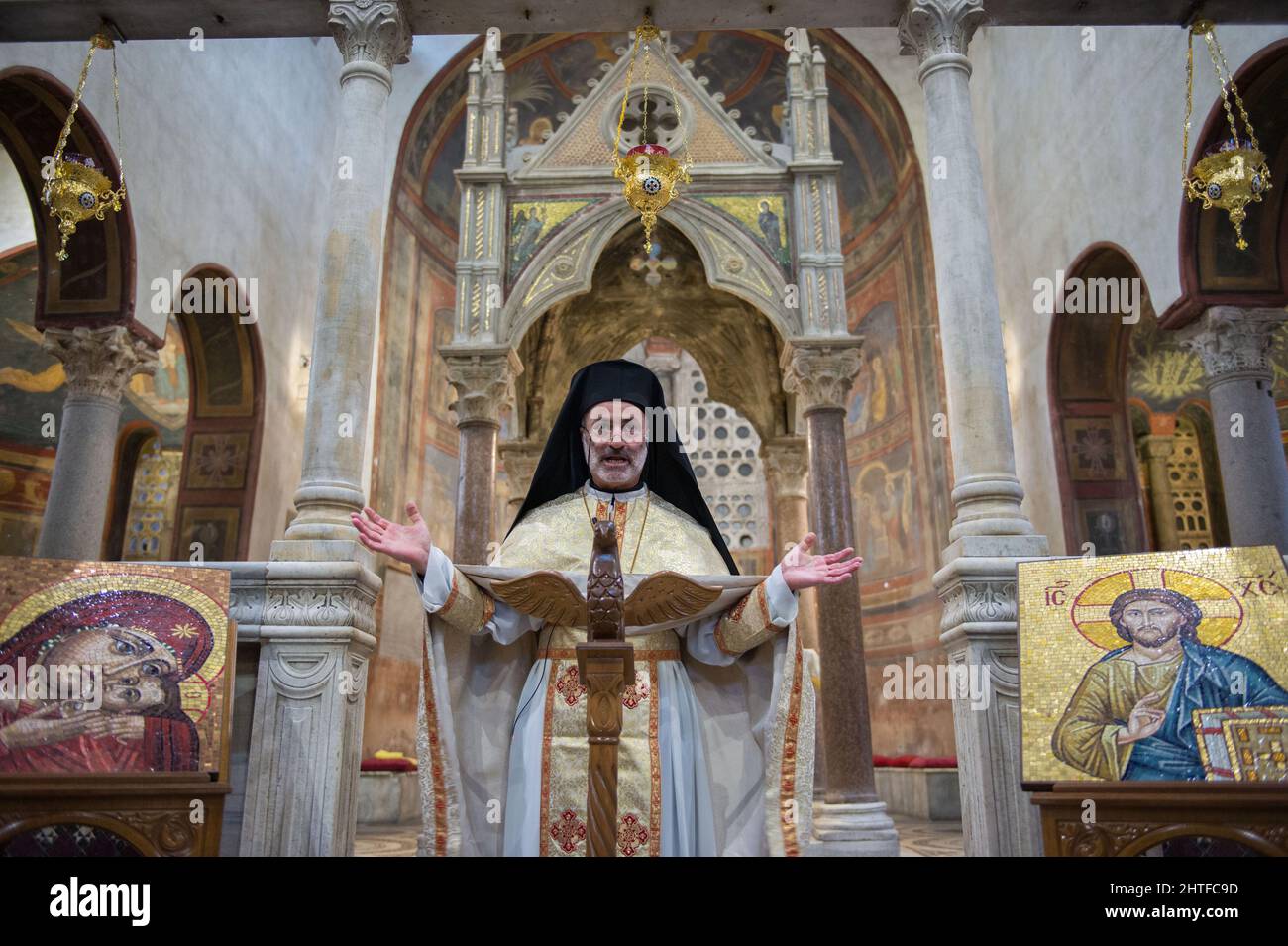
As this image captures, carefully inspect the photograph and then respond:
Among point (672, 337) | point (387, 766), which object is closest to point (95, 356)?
point (387, 766)

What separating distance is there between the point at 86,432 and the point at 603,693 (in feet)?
25.3

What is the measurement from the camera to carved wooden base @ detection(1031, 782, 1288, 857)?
3133 mm

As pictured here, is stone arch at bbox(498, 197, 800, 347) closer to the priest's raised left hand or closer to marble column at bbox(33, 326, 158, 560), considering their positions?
marble column at bbox(33, 326, 158, 560)

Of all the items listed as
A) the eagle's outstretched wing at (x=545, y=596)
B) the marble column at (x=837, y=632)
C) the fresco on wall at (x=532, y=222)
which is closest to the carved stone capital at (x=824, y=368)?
the marble column at (x=837, y=632)

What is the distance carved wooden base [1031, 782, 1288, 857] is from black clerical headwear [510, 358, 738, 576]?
1.53 m

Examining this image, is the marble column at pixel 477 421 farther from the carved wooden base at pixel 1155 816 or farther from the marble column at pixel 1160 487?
the marble column at pixel 1160 487

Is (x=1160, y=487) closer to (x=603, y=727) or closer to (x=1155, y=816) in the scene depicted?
(x=1155, y=816)

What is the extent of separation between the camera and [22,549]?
45.0ft

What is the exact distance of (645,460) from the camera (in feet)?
13.8

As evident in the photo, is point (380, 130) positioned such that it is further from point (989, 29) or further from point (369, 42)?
point (989, 29)

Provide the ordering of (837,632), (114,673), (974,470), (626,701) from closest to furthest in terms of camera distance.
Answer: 1. (626,701)
2. (114,673)
3. (974,470)
4. (837,632)

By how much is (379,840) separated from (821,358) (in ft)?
20.1

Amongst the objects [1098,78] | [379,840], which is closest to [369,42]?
[379,840]
